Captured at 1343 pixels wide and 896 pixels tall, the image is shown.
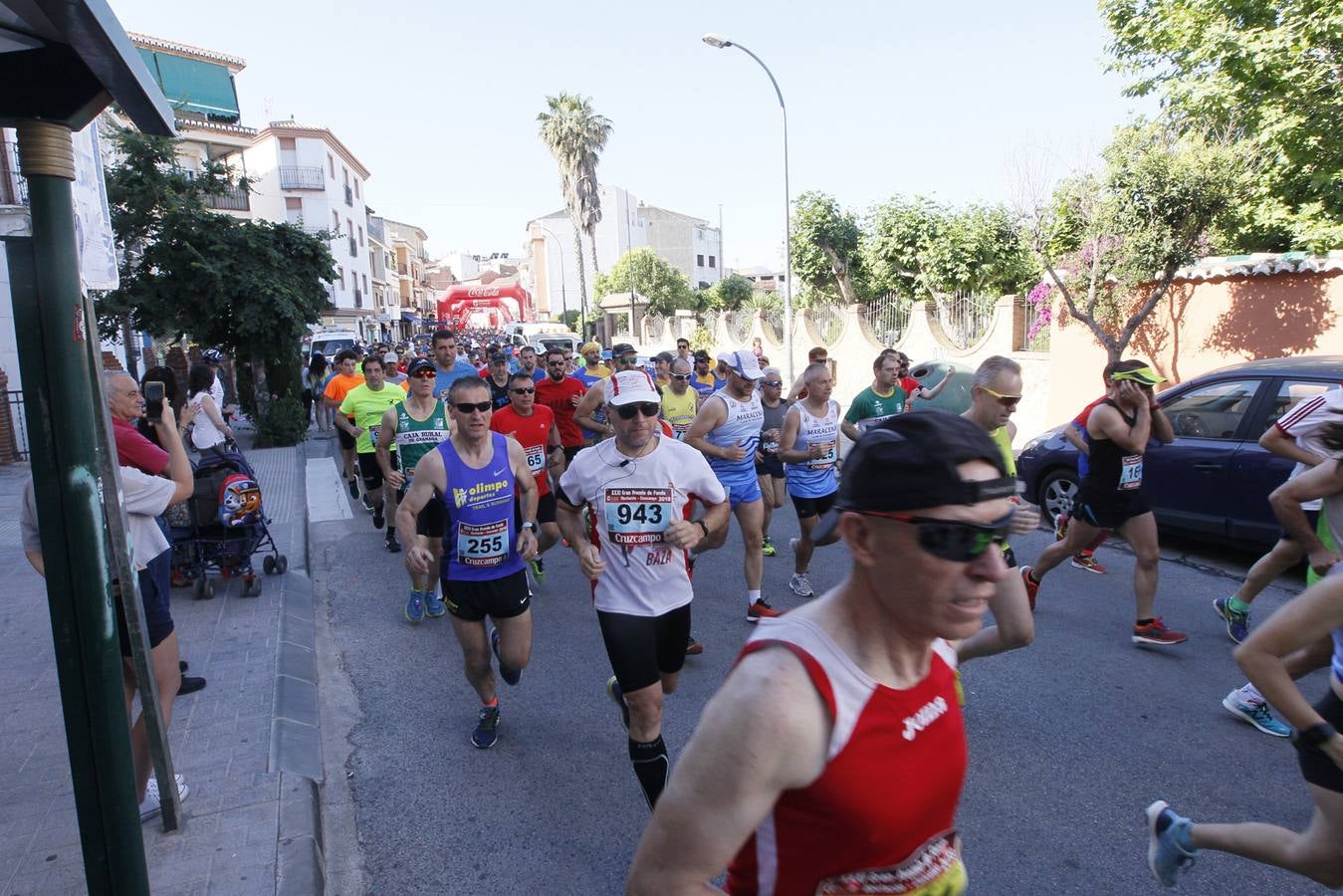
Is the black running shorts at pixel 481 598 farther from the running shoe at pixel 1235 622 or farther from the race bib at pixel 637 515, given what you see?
the running shoe at pixel 1235 622

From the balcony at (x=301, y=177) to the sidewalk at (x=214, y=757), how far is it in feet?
155

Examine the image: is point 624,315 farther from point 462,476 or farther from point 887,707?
point 887,707

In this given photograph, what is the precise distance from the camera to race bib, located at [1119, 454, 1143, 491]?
537cm

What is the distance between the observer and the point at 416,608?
21.6 feet

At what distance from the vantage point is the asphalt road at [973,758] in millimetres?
3430

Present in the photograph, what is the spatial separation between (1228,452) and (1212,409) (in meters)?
0.54

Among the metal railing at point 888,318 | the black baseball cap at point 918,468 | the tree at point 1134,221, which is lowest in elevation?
the black baseball cap at point 918,468

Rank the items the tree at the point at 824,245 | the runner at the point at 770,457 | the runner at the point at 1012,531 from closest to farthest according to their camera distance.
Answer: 1. the runner at the point at 1012,531
2. the runner at the point at 770,457
3. the tree at the point at 824,245

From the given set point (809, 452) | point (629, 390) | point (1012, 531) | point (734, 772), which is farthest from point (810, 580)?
point (734, 772)

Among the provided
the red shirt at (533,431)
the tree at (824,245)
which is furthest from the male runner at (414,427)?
the tree at (824,245)

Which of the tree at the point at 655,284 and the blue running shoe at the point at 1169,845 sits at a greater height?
the tree at the point at 655,284

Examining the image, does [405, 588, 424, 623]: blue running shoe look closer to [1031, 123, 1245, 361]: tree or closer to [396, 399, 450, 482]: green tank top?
[396, 399, 450, 482]: green tank top

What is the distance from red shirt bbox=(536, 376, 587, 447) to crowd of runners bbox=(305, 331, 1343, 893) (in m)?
0.02

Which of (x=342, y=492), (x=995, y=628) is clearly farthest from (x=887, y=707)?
(x=342, y=492)
